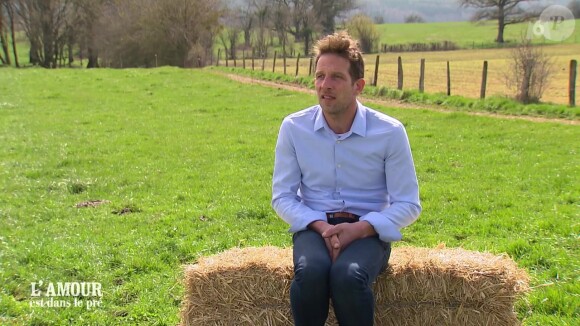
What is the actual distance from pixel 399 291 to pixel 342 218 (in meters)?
0.57

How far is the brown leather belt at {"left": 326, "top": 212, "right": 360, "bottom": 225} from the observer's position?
346 cm

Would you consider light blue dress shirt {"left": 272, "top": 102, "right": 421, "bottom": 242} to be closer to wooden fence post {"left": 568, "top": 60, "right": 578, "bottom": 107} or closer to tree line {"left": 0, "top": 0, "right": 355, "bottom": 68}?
wooden fence post {"left": 568, "top": 60, "right": 578, "bottom": 107}

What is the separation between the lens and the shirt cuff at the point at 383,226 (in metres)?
3.25

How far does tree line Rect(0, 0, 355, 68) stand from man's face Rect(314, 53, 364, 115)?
140 ft

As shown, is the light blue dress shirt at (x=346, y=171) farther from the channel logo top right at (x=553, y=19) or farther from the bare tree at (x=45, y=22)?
the bare tree at (x=45, y=22)

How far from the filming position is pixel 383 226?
3.25 m

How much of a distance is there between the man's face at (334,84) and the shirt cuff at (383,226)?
68 centimetres

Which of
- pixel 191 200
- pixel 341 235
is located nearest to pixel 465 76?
pixel 191 200

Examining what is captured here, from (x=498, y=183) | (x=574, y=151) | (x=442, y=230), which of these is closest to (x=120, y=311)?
(x=442, y=230)

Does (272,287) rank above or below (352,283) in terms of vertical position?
below

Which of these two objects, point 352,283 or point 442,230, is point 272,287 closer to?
point 352,283

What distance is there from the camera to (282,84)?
84.4 feet

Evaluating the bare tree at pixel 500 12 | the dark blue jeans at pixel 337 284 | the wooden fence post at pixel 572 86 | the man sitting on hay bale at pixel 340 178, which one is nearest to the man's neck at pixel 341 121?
the man sitting on hay bale at pixel 340 178

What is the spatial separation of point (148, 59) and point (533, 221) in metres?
48.3
